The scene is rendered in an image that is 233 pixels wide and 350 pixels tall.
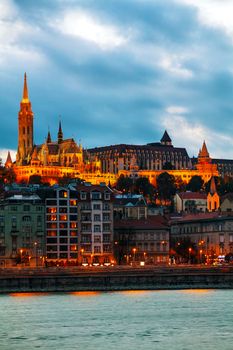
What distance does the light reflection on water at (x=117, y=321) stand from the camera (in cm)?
7056

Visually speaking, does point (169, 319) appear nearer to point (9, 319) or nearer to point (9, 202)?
point (9, 319)

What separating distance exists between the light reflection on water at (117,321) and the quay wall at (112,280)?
2806mm

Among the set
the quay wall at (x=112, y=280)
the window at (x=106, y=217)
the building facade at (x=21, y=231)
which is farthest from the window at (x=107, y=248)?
the quay wall at (x=112, y=280)

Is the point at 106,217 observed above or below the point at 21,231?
above

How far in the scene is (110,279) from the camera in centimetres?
11438

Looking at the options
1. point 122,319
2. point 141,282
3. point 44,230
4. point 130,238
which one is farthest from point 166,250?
point 122,319

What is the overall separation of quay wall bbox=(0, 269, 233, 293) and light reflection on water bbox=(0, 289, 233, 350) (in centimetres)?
281

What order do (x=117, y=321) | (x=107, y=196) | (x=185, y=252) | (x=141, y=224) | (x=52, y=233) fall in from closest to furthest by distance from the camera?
(x=117, y=321) → (x=52, y=233) → (x=107, y=196) → (x=185, y=252) → (x=141, y=224)

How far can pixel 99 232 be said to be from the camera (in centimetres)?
15500

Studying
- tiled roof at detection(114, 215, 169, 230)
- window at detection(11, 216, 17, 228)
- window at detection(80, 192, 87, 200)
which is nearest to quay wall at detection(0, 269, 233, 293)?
window at detection(11, 216, 17, 228)

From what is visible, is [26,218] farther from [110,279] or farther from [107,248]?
[110,279]

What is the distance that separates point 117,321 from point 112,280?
31565 mm

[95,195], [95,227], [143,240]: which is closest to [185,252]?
[143,240]

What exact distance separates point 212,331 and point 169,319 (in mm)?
8547
